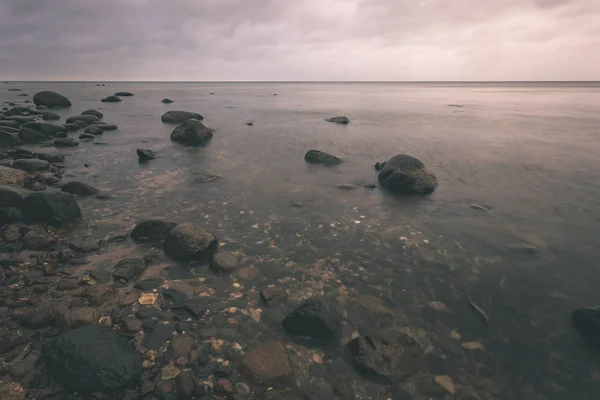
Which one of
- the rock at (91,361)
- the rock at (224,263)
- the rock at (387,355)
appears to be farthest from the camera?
the rock at (224,263)

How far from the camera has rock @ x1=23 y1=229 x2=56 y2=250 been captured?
24.3ft

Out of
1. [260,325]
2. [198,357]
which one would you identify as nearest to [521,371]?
[260,325]

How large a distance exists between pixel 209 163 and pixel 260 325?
40.5 ft

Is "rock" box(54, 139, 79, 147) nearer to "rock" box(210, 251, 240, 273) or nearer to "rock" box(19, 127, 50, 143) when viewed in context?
"rock" box(19, 127, 50, 143)

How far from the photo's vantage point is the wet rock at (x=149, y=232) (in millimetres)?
8109

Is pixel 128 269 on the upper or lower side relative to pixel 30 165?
lower

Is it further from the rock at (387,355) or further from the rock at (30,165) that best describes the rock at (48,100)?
the rock at (387,355)

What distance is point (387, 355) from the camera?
195 inches

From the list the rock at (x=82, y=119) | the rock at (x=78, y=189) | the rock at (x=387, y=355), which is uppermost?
the rock at (x=82, y=119)

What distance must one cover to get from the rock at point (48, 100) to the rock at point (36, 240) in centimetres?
4988

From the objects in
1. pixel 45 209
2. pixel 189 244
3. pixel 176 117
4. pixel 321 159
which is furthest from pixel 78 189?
pixel 176 117

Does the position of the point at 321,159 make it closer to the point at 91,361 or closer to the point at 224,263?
the point at 224,263

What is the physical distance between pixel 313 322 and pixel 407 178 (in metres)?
8.69

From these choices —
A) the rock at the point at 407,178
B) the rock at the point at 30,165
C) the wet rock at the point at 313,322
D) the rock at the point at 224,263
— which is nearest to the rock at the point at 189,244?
the rock at the point at 224,263
